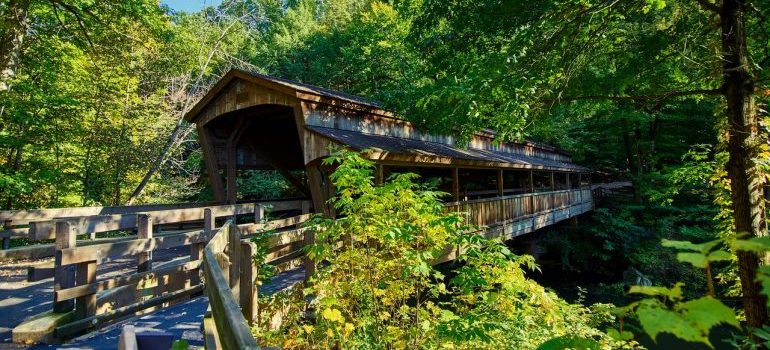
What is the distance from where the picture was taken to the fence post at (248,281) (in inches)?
164

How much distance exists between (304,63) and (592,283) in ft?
A: 81.9

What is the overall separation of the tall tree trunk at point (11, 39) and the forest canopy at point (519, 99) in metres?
0.03

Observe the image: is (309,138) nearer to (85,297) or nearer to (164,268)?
(164,268)

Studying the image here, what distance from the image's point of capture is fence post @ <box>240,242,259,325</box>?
4.18m

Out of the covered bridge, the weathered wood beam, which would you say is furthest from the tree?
the weathered wood beam

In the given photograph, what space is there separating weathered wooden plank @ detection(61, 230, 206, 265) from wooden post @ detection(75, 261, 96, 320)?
0.12 metres

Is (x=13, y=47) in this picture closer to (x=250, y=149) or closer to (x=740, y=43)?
(x=250, y=149)

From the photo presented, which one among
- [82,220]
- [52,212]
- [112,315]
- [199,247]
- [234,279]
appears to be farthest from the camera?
[52,212]

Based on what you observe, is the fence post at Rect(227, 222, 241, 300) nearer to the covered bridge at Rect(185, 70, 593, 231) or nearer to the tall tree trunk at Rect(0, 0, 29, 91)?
the covered bridge at Rect(185, 70, 593, 231)

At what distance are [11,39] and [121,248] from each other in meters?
8.65

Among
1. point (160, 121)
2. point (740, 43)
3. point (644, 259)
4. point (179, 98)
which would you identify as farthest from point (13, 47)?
point (644, 259)

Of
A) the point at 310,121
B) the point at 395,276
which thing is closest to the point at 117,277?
the point at 395,276

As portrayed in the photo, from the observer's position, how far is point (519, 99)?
614 cm

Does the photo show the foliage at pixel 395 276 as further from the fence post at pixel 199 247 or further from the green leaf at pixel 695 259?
the green leaf at pixel 695 259
